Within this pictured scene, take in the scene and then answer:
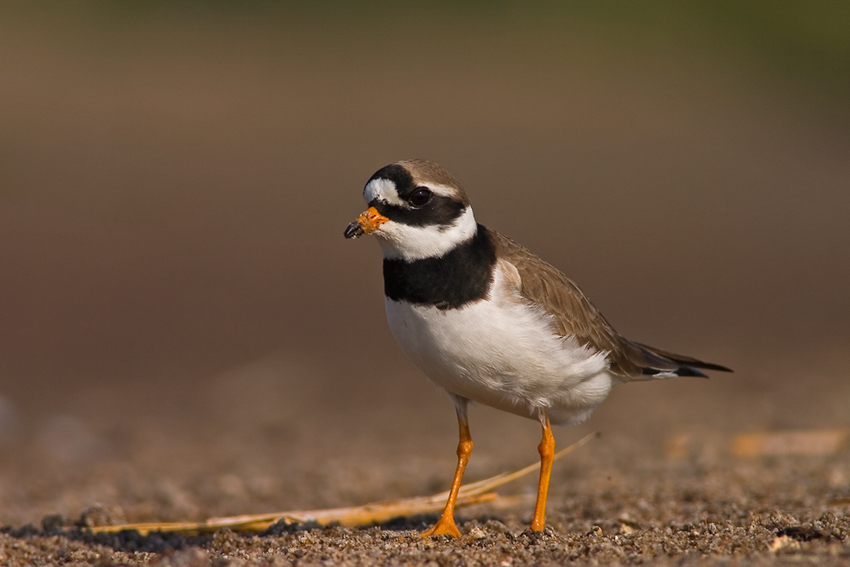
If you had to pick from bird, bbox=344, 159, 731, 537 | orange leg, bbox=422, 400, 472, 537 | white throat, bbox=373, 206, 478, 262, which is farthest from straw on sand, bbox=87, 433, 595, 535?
white throat, bbox=373, 206, 478, 262

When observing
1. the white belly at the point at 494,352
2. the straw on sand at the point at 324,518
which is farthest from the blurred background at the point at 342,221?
the white belly at the point at 494,352

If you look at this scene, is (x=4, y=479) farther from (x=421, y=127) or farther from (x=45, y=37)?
(x=45, y=37)

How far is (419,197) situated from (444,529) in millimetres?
1644

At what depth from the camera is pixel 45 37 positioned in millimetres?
24250

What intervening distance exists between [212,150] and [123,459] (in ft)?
42.8

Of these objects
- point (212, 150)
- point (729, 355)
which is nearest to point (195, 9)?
point (212, 150)

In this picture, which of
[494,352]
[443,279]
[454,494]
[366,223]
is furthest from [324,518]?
[366,223]

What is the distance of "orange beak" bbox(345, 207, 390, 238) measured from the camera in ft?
16.3

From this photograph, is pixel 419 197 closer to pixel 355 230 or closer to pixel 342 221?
pixel 355 230

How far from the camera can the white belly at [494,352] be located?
496 centimetres

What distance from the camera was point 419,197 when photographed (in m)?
5.08

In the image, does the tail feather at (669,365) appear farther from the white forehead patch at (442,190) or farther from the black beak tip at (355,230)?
the black beak tip at (355,230)

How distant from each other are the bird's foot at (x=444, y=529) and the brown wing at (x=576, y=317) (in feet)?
3.63

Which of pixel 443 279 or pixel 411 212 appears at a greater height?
pixel 411 212
